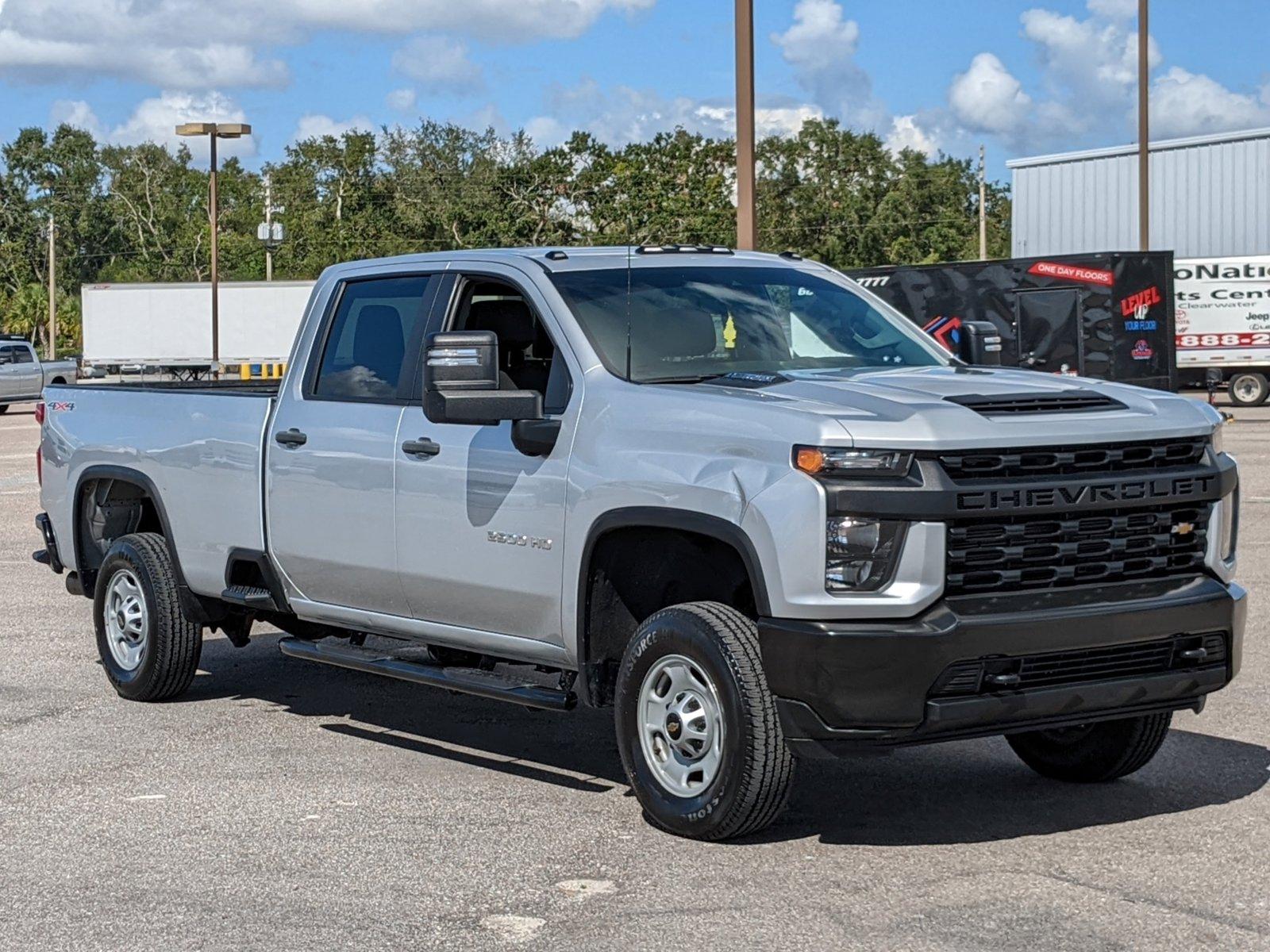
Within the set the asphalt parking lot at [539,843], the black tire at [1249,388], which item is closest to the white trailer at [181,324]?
the black tire at [1249,388]

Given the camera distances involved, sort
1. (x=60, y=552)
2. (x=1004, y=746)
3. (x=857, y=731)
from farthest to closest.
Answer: (x=60, y=552) → (x=1004, y=746) → (x=857, y=731)

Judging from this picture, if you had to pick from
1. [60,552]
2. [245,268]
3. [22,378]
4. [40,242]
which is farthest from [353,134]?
[60,552]

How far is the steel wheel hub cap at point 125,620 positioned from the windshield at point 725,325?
3039 millimetres

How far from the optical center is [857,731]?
570 centimetres

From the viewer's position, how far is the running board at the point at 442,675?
6.68m

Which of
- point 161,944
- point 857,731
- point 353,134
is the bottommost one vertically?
point 161,944

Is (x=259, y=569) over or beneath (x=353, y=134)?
beneath

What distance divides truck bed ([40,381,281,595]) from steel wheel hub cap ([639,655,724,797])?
2.50 meters

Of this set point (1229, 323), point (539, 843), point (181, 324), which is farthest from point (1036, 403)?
point (181, 324)

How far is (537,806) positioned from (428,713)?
2059 millimetres

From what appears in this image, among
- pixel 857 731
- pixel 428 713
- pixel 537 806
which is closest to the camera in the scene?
pixel 857 731

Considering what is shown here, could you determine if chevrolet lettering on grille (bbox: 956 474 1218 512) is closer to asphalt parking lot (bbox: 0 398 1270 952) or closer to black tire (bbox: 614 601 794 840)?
black tire (bbox: 614 601 794 840)

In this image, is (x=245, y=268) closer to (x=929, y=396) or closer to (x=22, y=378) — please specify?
(x=22, y=378)

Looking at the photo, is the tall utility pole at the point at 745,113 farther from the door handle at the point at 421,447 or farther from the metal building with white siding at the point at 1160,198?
the metal building with white siding at the point at 1160,198
